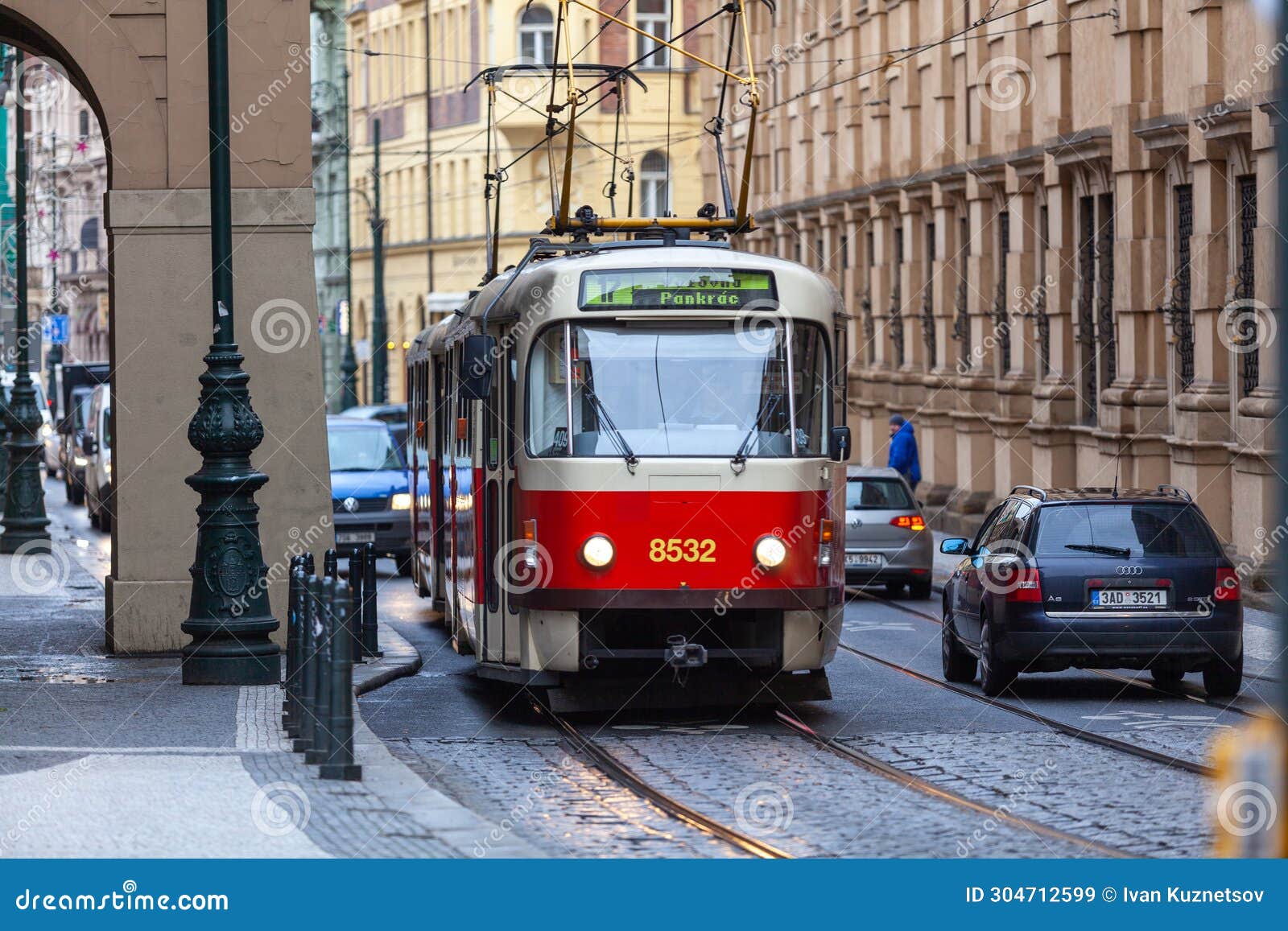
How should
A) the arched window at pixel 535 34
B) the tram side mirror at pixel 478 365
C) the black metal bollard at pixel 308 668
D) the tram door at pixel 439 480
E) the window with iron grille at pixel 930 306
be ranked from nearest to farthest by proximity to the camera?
the black metal bollard at pixel 308 668 < the tram side mirror at pixel 478 365 < the tram door at pixel 439 480 < the window with iron grille at pixel 930 306 < the arched window at pixel 535 34

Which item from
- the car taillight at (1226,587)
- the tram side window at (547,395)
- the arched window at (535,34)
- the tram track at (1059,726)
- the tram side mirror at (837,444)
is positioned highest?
the arched window at (535,34)

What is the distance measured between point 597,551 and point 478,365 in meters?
1.62

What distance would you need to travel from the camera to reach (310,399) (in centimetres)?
1838

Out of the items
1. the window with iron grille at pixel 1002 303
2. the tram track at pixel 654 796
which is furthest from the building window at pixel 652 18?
the tram track at pixel 654 796

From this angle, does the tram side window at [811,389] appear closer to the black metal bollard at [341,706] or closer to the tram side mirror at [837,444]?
the tram side mirror at [837,444]

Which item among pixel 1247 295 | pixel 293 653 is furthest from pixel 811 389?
pixel 1247 295

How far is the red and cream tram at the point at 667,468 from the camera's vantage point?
14.5m

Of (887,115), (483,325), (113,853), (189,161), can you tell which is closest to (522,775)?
(113,853)

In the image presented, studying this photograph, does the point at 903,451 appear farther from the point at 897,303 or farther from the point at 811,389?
the point at 811,389

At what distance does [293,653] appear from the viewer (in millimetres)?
14656

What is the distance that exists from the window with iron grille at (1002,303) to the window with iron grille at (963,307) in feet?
3.78

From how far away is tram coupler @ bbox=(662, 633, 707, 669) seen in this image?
1457 cm

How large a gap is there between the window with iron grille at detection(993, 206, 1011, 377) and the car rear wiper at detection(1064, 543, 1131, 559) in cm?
1908

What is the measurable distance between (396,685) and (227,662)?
178 centimetres
